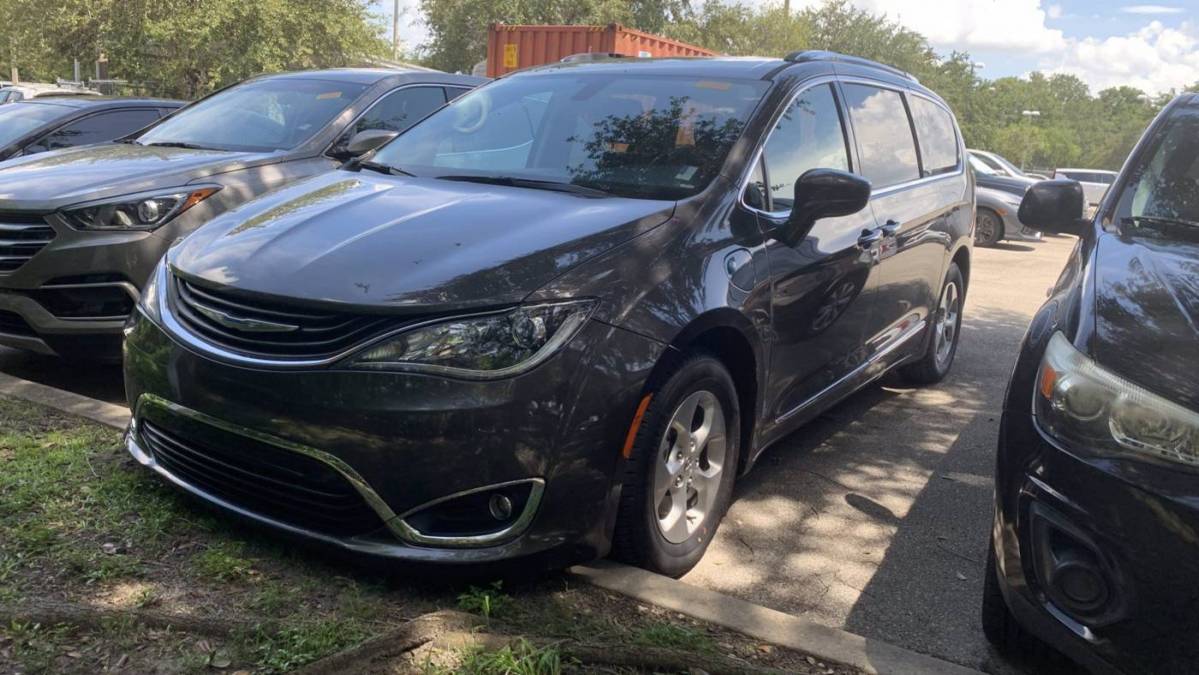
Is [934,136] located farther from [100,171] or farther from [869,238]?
[100,171]

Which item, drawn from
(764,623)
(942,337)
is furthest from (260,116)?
(764,623)

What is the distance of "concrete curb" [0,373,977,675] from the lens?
2.57 meters

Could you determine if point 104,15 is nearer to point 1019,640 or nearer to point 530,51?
point 530,51

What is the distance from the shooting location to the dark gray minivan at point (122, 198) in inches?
171

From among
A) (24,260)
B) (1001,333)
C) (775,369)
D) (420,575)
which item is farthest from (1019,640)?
(1001,333)

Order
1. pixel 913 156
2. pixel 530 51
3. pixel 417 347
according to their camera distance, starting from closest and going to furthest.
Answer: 1. pixel 417 347
2. pixel 913 156
3. pixel 530 51

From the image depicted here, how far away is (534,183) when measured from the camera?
3.55m

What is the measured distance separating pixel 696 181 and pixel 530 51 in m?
11.1

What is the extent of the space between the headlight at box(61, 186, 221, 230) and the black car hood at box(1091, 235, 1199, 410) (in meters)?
3.93

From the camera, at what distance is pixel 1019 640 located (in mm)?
2713

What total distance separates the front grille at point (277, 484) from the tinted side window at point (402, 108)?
3199 millimetres

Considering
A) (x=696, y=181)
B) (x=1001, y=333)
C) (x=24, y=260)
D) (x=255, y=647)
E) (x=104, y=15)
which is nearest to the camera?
(x=255, y=647)

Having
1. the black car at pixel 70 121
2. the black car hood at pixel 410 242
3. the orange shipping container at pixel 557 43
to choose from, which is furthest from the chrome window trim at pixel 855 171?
the orange shipping container at pixel 557 43

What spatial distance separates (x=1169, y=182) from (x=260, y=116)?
4.81 meters
